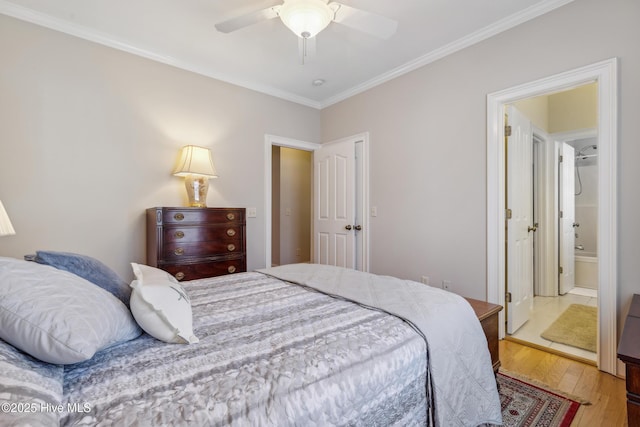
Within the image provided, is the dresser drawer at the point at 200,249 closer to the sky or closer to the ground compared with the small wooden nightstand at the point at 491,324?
closer to the sky

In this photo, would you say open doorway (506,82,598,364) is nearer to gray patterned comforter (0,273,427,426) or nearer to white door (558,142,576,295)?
white door (558,142,576,295)

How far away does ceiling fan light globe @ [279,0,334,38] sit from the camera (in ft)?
5.90

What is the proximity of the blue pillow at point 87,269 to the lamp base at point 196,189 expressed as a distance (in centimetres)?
174

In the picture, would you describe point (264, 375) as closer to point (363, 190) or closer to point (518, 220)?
point (518, 220)

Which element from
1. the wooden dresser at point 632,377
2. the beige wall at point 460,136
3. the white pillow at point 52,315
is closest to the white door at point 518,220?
the beige wall at point 460,136

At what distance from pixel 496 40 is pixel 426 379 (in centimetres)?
273

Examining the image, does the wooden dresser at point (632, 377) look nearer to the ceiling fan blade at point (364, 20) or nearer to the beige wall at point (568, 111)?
the ceiling fan blade at point (364, 20)

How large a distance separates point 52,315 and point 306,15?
75.9 inches

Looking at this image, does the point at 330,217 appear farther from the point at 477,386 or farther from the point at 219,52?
the point at 477,386

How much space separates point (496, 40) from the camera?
8.18 ft

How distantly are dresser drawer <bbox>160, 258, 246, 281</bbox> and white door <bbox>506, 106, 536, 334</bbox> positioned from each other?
8.29 feet

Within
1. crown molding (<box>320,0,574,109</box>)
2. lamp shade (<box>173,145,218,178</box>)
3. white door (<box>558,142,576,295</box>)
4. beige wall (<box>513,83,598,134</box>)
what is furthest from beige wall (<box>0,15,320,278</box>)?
white door (<box>558,142,576,295</box>)

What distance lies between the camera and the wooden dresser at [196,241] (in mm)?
2521

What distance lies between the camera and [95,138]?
102 inches
